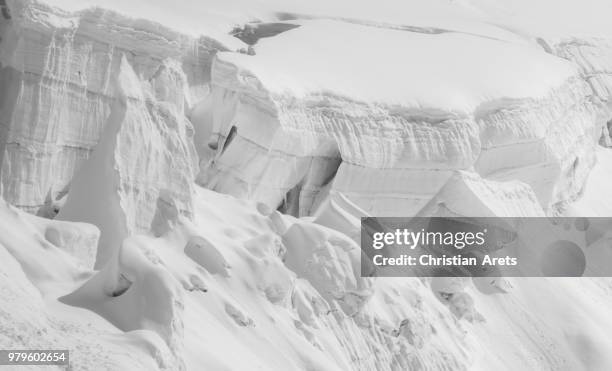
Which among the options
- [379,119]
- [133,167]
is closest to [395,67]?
[379,119]

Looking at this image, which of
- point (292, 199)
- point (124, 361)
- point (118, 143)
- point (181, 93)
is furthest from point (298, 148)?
point (124, 361)

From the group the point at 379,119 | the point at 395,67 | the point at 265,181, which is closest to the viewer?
the point at 265,181

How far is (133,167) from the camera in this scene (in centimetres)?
2083

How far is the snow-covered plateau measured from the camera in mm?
16734

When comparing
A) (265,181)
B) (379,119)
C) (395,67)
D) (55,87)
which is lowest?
(265,181)

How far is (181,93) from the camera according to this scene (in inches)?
869

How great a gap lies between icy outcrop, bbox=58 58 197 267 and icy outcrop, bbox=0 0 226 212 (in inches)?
20.3

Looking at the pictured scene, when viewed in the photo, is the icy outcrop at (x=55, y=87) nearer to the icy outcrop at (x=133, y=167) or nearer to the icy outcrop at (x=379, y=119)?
the icy outcrop at (x=133, y=167)

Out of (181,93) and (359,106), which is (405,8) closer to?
(359,106)

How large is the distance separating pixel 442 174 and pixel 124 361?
48.9 feet

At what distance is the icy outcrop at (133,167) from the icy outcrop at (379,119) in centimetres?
319

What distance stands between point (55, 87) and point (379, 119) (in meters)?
8.54

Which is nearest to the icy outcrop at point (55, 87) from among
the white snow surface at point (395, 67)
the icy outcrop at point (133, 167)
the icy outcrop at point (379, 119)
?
the icy outcrop at point (133, 167)

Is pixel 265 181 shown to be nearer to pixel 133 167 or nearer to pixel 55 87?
pixel 133 167
